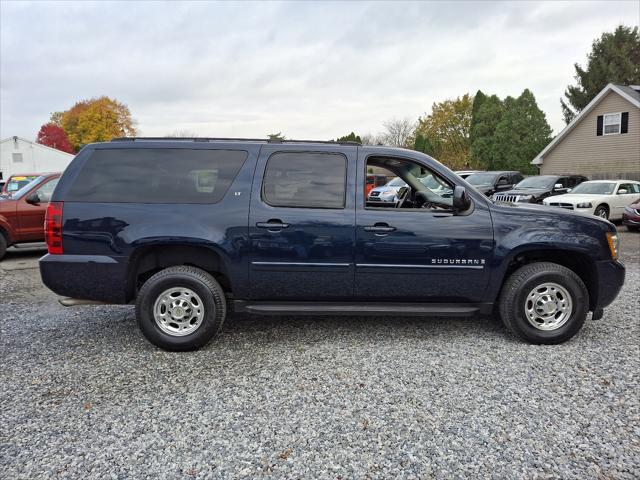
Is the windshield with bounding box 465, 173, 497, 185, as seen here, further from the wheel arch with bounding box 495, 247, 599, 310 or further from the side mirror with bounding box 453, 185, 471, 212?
the side mirror with bounding box 453, 185, 471, 212

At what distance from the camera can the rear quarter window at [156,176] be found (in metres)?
4.17

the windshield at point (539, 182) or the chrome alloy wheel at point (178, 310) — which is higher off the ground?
the windshield at point (539, 182)

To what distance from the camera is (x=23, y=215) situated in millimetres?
9219

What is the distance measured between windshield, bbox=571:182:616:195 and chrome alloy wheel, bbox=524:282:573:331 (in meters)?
12.2

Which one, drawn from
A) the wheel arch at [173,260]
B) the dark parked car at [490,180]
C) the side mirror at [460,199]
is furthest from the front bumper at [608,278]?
the dark parked car at [490,180]

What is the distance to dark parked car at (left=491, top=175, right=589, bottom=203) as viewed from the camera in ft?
51.5

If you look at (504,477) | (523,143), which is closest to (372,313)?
(504,477)

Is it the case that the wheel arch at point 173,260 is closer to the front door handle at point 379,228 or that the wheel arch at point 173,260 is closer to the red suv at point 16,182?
the front door handle at point 379,228

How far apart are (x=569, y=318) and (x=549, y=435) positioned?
1.75 meters

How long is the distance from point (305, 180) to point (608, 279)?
2977mm

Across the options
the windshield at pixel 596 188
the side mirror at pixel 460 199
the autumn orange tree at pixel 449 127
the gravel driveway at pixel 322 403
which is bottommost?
the gravel driveway at pixel 322 403

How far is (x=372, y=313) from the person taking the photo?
4238mm

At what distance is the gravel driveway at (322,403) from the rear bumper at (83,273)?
2.02ft

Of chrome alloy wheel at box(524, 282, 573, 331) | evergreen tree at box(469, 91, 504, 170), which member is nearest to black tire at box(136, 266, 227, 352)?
chrome alloy wheel at box(524, 282, 573, 331)
